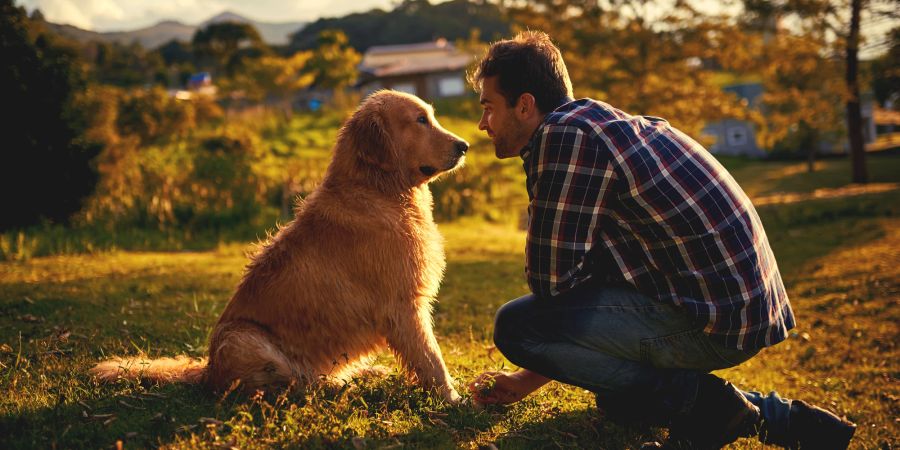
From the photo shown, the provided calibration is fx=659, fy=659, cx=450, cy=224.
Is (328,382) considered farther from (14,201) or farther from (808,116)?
(808,116)

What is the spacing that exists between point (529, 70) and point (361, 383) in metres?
2.14

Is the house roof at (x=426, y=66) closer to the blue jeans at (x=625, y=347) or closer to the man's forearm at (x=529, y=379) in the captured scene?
the man's forearm at (x=529, y=379)

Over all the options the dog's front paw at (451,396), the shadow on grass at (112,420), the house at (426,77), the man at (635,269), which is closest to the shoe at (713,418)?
the man at (635,269)

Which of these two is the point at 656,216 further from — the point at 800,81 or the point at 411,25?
the point at 411,25

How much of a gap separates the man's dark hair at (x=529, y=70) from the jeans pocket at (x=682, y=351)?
4.38 feet

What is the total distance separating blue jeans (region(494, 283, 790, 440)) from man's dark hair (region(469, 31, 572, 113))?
1025 millimetres

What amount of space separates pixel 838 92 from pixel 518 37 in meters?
20.6

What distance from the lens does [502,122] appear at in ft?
11.6

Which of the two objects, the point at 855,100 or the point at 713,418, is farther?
the point at 855,100

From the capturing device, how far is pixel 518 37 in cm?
348

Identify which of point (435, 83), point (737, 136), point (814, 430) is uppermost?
point (435, 83)

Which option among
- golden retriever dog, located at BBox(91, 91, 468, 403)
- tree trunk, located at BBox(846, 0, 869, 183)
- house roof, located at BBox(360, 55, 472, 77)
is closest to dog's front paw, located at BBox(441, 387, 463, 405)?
golden retriever dog, located at BBox(91, 91, 468, 403)

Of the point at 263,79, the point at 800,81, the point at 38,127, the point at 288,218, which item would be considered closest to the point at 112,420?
the point at 38,127

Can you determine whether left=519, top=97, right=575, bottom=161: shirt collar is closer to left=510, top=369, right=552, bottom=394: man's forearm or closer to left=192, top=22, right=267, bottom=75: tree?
left=510, top=369, right=552, bottom=394: man's forearm
